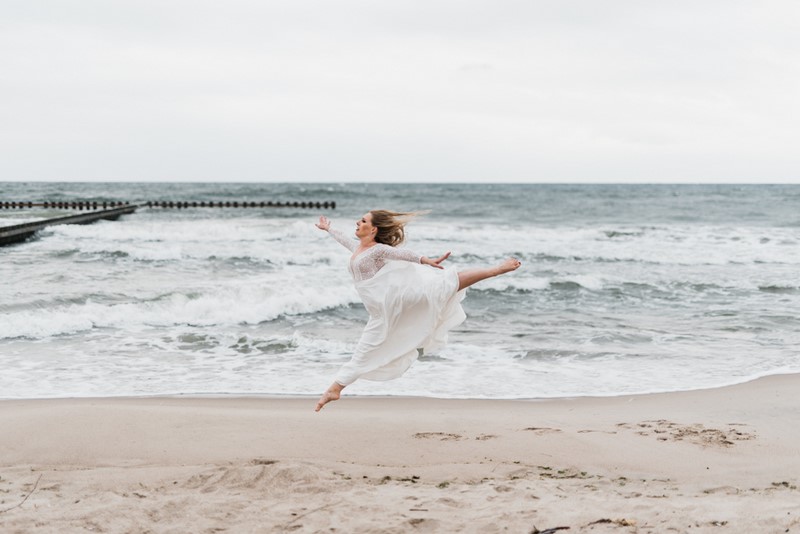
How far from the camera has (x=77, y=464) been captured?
5.56 meters

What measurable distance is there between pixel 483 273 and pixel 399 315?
0.73 m

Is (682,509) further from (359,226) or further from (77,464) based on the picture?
(77,464)

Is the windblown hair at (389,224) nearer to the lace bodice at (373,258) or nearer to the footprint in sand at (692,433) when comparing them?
the lace bodice at (373,258)

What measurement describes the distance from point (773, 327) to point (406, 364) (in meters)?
8.76

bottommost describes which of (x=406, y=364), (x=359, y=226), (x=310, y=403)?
(x=310, y=403)

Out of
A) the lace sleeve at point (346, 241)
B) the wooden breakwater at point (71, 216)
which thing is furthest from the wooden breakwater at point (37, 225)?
the lace sleeve at point (346, 241)

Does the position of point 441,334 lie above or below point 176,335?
Result: above

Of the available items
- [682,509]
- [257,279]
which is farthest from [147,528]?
[257,279]

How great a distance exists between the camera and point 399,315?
5648 millimetres

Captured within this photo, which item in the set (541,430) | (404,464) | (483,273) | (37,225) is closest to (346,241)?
Result: (483,273)

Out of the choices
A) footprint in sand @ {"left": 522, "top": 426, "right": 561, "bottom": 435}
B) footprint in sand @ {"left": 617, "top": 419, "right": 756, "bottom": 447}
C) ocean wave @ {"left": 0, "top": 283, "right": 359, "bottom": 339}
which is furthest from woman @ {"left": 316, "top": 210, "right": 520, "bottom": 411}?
ocean wave @ {"left": 0, "top": 283, "right": 359, "bottom": 339}

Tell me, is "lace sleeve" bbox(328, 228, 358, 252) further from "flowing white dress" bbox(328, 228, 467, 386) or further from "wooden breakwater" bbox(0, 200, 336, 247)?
"wooden breakwater" bbox(0, 200, 336, 247)

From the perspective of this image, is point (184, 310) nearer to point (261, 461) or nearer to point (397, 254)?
point (261, 461)

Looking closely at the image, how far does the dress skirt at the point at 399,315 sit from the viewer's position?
5562mm
